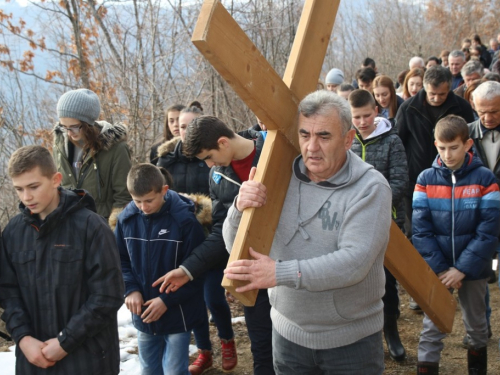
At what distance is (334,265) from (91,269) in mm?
1380

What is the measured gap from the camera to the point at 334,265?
213 cm

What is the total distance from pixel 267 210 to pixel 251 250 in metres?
0.21

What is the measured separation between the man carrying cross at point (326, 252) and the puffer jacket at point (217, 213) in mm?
1122

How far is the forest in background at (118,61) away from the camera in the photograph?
7934 millimetres

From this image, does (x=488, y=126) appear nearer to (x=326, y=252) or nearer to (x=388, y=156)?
(x=388, y=156)

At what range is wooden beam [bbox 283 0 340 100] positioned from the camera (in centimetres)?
245

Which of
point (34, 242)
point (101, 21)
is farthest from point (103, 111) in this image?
point (34, 242)

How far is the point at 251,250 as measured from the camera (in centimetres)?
216

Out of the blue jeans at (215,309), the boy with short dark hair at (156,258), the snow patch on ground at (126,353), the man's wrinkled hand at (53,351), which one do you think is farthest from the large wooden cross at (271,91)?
the snow patch on ground at (126,353)

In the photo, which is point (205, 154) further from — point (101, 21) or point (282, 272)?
point (101, 21)

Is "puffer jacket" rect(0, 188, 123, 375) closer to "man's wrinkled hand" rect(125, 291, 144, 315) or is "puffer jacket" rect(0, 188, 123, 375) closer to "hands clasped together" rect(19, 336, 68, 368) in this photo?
"hands clasped together" rect(19, 336, 68, 368)

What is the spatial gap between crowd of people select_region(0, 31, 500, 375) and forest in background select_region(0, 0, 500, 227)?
2624 millimetres

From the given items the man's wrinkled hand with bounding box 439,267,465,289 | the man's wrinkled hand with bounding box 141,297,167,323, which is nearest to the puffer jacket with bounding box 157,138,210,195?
the man's wrinkled hand with bounding box 141,297,167,323

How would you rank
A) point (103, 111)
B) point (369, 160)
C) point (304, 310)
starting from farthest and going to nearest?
point (103, 111)
point (369, 160)
point (304, 310)
